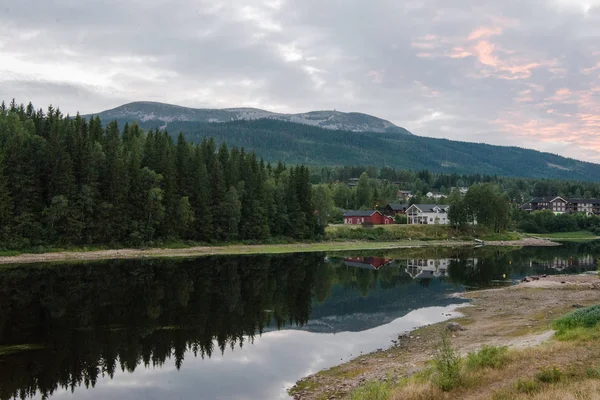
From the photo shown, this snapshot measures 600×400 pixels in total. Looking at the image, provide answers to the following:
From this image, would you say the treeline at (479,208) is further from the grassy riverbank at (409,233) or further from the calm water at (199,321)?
the calm water at (199,321)

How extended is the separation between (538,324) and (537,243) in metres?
103

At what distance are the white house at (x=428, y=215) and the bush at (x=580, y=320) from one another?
117 metres

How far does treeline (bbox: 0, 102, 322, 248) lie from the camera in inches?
2793

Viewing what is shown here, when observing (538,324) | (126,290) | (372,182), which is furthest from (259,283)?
(372,182)

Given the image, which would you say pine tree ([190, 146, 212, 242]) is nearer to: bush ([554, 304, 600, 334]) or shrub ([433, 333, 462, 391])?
bush ([554, 304, 600, 334])

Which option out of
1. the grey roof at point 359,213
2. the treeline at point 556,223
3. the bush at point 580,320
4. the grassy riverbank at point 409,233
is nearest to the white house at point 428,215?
the grassy riverbank at point 409,233

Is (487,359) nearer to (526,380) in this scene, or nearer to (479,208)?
(526,380)

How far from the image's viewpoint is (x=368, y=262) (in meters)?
75.7

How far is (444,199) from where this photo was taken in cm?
16500

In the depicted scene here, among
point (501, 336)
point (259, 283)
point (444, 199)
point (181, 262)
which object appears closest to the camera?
point (501, 336)

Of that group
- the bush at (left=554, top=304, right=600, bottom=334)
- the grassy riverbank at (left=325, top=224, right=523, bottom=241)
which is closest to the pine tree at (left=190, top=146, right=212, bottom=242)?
the grassy riverbank at (left=325, top=224, right=523, bottom=241)

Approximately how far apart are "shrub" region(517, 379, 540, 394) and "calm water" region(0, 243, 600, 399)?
9.03m

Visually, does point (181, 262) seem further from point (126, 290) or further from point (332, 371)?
point (332, 371)

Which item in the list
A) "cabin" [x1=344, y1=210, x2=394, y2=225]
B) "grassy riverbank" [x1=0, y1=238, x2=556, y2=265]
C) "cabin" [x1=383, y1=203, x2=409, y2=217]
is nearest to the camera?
"grassy riverbank" [x1=0, y1=238, x2=556, y2=265]
